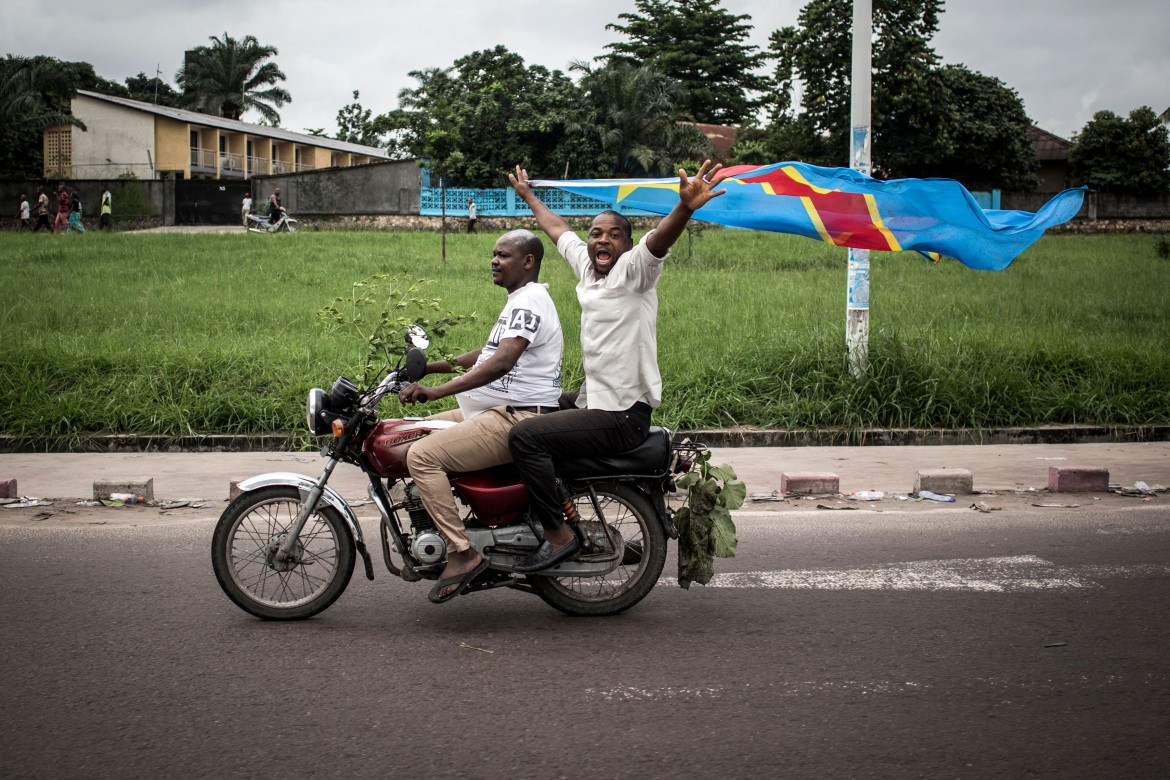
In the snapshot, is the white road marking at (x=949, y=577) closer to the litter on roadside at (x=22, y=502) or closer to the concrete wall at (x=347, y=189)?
the litter on roadside at (x=22, y=502)

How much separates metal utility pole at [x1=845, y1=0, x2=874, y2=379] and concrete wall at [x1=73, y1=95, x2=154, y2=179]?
130ft

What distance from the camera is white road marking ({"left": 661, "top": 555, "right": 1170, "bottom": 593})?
5.32 m

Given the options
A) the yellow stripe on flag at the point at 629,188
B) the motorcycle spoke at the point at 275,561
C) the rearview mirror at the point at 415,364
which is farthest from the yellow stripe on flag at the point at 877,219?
the motorcycle spoke at the point at 275,561

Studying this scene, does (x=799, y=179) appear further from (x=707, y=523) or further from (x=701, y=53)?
(x=701, y=53)

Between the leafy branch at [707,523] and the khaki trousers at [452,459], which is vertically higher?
the khaki trousers at [452,459]

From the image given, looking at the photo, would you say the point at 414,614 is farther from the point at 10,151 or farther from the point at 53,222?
the point at 10,151

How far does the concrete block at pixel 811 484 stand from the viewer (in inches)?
300

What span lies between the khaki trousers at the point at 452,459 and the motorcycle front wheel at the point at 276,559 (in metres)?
0.44

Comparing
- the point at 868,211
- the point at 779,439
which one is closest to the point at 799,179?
the point at 868,211

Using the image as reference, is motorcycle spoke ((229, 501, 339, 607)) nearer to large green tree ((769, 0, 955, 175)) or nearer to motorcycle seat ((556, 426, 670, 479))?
motorcycle seat ((556, 426, 670, 479))

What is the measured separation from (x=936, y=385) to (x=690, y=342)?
2.81 m

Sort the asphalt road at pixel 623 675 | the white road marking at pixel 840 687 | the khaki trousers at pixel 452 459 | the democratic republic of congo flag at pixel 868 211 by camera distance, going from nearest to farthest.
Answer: the asphalt road at pixel 623 675
the white road marking at pixel 840 687
the khaki trousers at pixel 452 459
the democratic republic of congo flag at pixel 868 211

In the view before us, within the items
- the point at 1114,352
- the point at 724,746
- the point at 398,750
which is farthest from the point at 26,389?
the point at 1114,352

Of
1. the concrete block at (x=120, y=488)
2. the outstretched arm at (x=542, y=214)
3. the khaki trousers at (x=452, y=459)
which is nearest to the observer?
the khaki trousers at (x=452, y=459)
